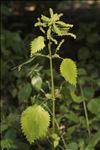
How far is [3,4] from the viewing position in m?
4.41

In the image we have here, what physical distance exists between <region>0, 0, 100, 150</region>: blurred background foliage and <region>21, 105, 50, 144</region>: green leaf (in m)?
0.20

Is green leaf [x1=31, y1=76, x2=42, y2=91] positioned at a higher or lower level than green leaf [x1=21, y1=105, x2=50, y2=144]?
higher

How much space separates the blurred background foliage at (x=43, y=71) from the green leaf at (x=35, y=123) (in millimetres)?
201

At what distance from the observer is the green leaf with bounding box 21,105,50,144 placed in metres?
1.90

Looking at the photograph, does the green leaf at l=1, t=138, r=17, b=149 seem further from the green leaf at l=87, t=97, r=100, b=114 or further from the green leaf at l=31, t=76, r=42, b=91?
the green leaf at l=87, t=97, r=100, b=114

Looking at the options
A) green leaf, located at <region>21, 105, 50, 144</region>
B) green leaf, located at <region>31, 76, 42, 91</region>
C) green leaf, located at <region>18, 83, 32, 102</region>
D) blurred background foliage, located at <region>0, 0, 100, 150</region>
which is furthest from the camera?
green leaf, located at <region>18, 83, 32, 102</region>

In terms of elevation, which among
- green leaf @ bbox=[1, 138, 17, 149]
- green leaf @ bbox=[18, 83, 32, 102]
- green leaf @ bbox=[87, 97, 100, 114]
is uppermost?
green leaf @ bbox=[18, 83, 32, 102]

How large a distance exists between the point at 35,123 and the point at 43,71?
3.35 ft

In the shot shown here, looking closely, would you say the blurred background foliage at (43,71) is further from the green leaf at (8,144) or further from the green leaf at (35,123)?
the green leaf at (35,123)

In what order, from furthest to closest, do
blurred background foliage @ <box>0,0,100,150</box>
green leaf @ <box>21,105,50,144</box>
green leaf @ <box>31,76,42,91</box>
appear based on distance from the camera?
blurred background foliage @ <box>0,0,100,150</box> < green leaf @ <box>31,76,42,91</box> < green leaf @ <box>21,105,50,144</box>

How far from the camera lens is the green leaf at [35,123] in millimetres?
1905

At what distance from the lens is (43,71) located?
9.57ft

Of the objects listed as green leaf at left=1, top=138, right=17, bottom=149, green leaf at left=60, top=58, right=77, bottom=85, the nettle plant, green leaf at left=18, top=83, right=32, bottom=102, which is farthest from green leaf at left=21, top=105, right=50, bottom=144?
green leaf at left=18, top=83, right=32, bottom=102

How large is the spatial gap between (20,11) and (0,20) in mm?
452
